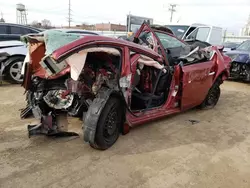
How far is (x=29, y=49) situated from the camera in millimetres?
3355

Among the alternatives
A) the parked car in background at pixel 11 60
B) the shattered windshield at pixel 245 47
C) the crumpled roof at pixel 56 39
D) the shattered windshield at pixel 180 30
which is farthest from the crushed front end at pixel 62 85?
the shattered windshield at pixel 180 30

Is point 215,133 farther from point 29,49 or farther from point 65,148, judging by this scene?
A: point 29,49

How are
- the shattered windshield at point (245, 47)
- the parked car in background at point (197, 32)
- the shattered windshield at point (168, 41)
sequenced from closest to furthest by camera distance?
the shattered windshield at point (168, 41) < the shattered windshield at point (245, 47) < the parked car in background at point (197, 32)

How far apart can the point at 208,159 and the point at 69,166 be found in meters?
1.76

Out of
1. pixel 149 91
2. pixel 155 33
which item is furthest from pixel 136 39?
pixel 149 91

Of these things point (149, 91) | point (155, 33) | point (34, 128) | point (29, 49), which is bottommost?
point (34, 128)

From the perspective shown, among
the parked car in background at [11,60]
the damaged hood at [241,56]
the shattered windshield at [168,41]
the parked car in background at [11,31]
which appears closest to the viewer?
the shattered windshield at [168,41]

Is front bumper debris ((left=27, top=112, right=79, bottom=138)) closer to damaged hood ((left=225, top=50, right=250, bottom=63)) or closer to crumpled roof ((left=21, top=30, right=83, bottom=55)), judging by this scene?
crumpled roof ((left=21, top=30, right=83, bottom=55))

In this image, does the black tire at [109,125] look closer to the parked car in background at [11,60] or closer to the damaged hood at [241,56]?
the parked car in background at [11,60]

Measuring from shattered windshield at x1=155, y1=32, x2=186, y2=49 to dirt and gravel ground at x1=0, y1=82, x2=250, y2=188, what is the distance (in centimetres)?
147

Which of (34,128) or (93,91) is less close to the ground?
(93,91)

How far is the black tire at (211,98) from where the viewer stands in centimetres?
524

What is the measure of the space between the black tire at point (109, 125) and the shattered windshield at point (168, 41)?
6.25ft

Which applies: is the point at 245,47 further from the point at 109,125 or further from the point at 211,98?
the point at 109,125
